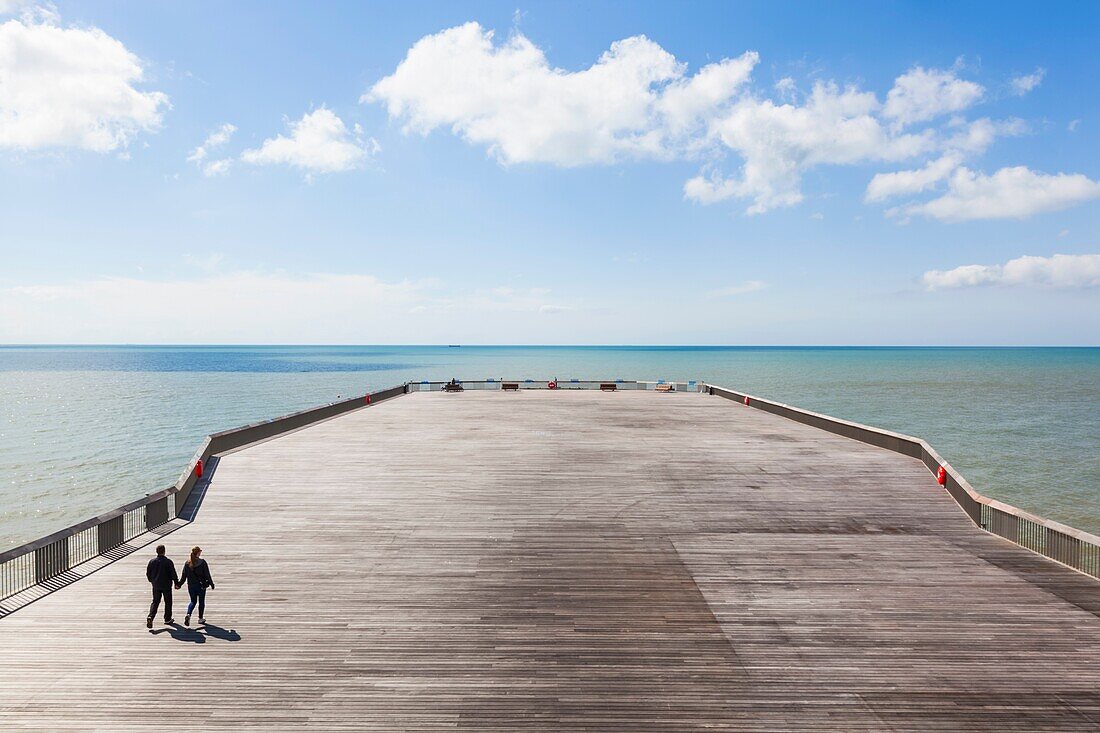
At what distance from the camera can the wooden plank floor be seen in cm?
768

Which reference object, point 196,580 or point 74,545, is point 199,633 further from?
point 74,545

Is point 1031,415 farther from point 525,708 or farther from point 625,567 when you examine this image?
point 525,708

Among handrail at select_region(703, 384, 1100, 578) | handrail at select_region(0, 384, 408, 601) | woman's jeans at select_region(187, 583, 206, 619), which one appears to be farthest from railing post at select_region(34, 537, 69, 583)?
handrail at select_region(703, 384, 1100, 578)

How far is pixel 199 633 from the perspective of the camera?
9.41m

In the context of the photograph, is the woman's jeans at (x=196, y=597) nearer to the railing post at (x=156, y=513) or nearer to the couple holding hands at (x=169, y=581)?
the couple holding hands at (x=169, y=581)

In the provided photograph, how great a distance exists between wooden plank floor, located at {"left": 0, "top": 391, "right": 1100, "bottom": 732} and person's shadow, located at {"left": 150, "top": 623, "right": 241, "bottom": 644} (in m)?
0.05

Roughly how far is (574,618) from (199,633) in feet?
21.7

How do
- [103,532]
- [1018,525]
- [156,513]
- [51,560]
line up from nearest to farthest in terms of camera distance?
[51,560]
[103,532]
[1018,525]
[156,513]

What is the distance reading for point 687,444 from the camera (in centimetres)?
2362

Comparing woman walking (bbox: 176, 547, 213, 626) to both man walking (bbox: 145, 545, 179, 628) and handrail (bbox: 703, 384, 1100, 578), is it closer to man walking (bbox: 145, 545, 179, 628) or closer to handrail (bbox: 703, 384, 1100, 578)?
man walking (bbox: 145, 545, 179, 628)

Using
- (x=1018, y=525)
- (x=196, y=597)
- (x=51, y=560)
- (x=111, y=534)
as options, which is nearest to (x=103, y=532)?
(x=111, y=534)

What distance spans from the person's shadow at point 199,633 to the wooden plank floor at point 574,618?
5 cm

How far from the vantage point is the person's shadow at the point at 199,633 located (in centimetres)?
923

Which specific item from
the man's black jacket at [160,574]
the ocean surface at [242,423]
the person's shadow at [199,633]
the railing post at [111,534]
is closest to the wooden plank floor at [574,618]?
the person's shadow at [199,633]
